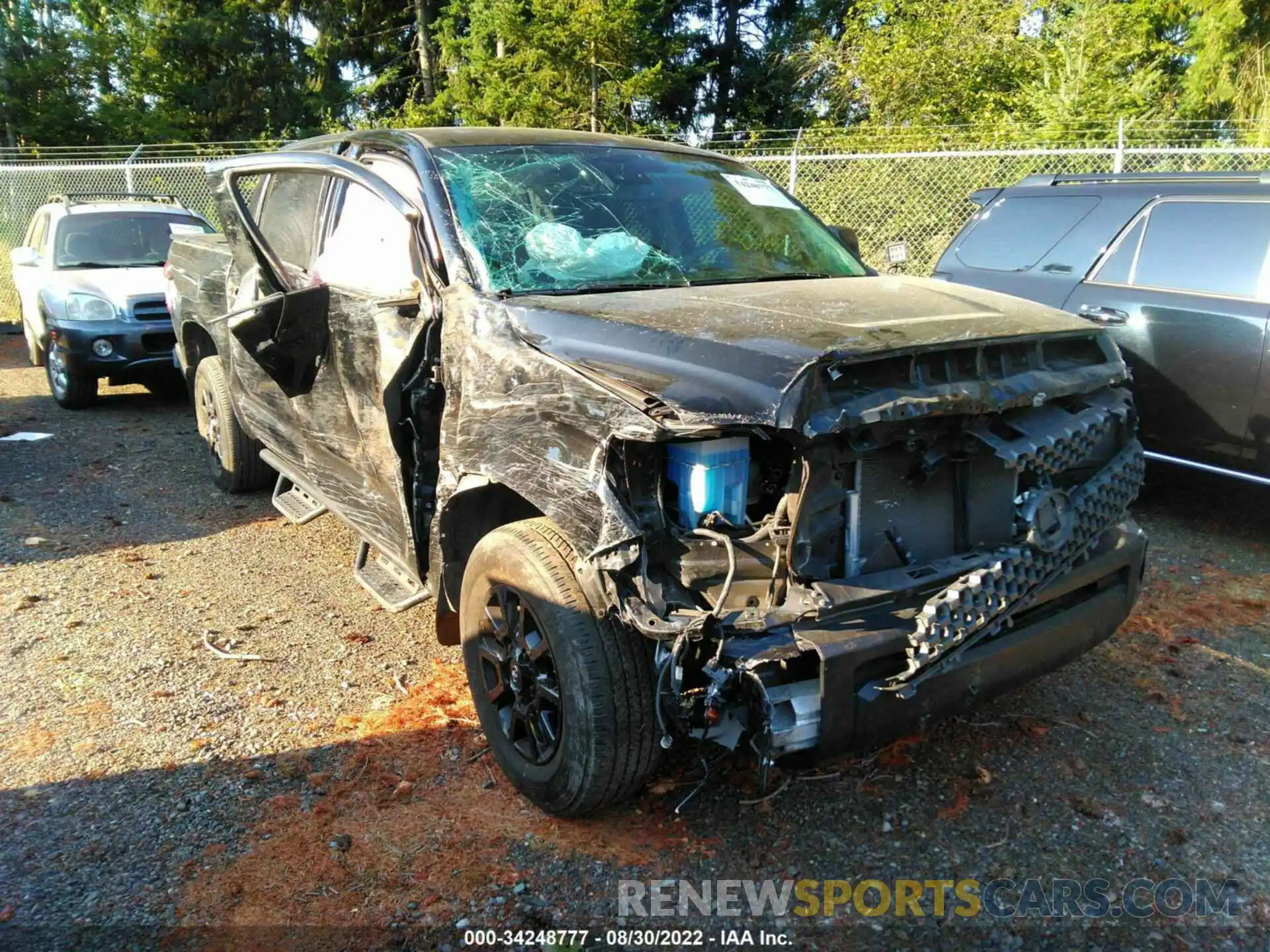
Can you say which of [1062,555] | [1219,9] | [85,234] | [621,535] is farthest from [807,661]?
[1219,9]

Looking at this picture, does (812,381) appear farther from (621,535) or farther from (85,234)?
(85,234)

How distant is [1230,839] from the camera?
9.30 ft

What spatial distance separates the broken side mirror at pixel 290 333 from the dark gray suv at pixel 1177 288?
13.2ft

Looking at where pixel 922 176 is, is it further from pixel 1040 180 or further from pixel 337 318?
pixel 337 318

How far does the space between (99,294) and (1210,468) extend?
866cm

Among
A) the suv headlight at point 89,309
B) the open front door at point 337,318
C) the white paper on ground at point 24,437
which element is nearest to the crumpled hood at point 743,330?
the open front door at point 337,318

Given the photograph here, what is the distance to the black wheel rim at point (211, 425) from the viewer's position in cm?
582

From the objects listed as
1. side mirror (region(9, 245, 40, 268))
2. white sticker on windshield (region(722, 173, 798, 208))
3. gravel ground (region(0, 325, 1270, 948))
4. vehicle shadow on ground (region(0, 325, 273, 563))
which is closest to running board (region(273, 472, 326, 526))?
gravel ground (region(0, 325, 1270, 948))

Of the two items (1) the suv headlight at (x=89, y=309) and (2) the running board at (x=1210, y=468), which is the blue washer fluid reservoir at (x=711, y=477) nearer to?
(2) the running board at (x=1210, y=468)

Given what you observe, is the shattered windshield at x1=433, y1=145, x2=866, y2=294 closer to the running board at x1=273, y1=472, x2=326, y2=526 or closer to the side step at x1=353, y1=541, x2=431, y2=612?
the side step at x1=353, y1=541, x2=431, y2=612

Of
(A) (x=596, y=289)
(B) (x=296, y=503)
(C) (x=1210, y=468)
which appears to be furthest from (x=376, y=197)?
(C) (x=1210, y=468)

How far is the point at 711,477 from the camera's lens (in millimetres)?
2426

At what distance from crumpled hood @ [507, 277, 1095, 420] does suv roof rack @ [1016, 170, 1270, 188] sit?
296 cm

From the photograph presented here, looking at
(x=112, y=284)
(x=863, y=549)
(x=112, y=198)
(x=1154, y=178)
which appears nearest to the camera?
(x=863, y=549)
